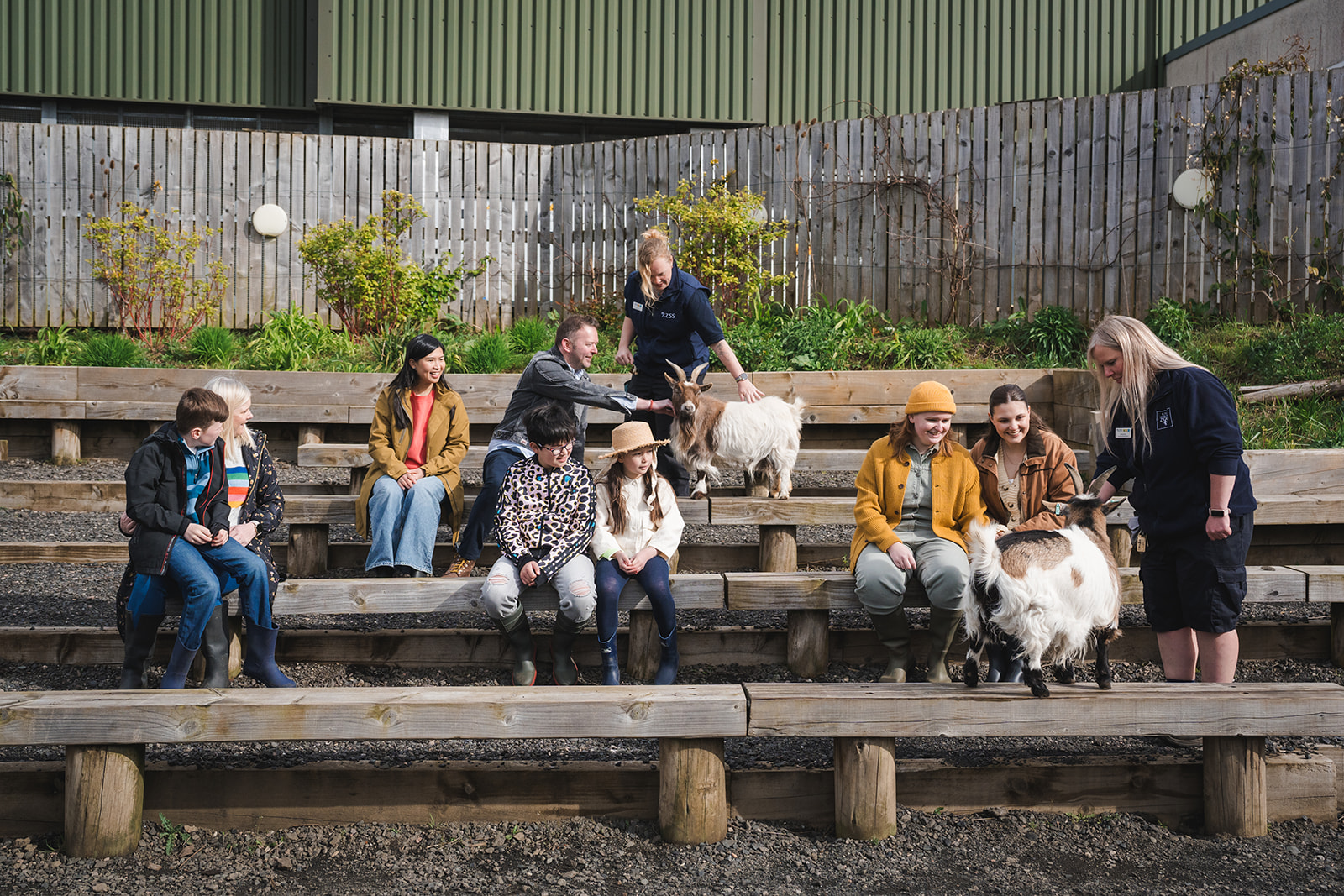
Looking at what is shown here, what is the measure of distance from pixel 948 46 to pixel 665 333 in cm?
1112

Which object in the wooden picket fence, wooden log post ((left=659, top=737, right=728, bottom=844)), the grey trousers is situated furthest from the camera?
the wooden picket fence

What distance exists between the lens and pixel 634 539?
4309 mm

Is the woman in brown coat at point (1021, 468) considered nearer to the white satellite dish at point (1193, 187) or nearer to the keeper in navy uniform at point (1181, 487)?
the keeper in navy uniform at point (1181, 487)

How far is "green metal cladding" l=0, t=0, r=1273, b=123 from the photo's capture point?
44.8 feet

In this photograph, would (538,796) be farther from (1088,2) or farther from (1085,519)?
(1088,2)

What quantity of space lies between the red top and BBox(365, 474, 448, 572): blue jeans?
231 millimetres

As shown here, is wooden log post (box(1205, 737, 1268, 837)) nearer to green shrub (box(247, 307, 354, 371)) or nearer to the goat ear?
the goat ear

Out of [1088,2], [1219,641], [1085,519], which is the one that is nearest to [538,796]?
[1085,519]

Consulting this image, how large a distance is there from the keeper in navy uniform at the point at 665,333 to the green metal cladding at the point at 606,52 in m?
9.40

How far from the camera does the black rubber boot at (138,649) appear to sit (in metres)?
3.98

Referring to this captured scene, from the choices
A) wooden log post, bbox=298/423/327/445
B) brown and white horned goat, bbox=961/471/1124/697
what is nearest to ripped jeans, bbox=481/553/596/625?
brown and white horned goat, bbox=961/471/1124/697

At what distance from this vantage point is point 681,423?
17.8 feet

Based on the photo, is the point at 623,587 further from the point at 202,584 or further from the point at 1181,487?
the point at 1181,487

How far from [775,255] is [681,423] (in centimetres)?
569
